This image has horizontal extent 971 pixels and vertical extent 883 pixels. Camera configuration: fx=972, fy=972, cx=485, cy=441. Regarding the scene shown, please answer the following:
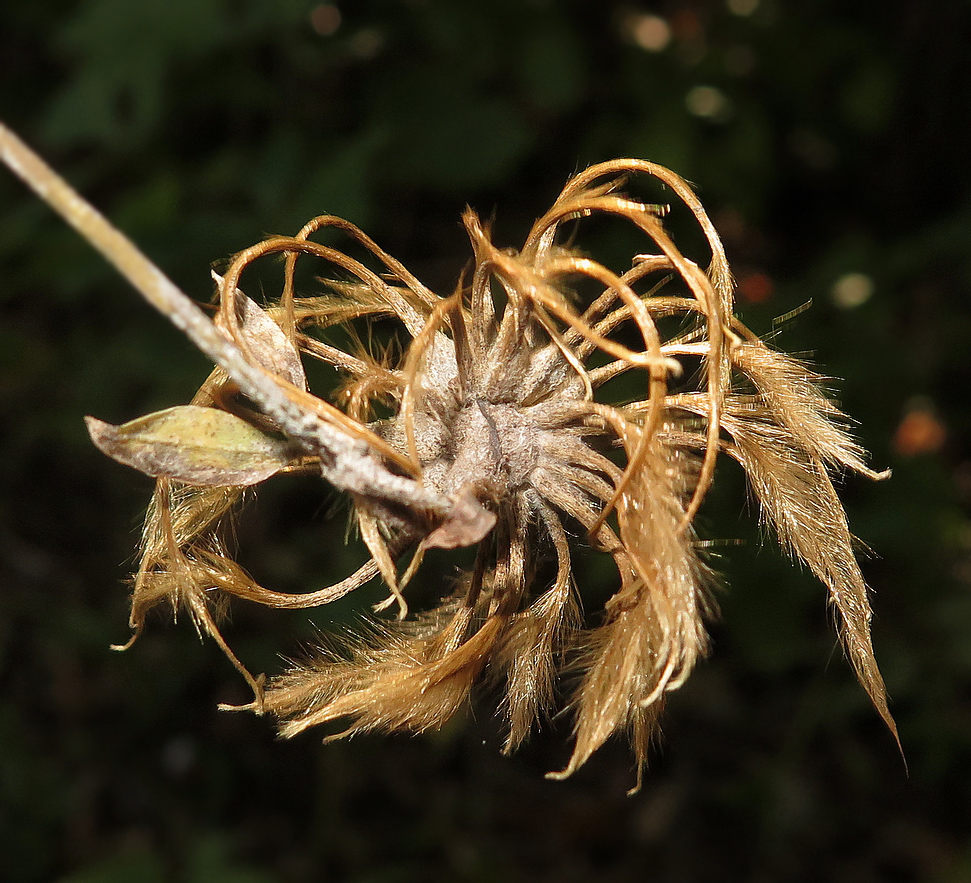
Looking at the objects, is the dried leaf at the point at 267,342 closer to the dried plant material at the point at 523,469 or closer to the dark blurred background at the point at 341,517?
the dried plant material at the point at 523,469

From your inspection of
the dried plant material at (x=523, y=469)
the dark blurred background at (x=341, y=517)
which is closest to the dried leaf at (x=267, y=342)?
the dried plant material at (x=523, y=469)

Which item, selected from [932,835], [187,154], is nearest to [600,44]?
[187,154]

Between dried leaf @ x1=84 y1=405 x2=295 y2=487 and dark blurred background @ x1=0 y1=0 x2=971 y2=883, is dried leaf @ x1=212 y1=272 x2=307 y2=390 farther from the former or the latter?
dark blurred background @ x1=0 y1=0 x2=971 y2=883

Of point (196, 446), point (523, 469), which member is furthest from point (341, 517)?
point (196, 446)

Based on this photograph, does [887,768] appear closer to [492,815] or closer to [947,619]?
[947,619]

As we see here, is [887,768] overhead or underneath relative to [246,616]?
underneath
